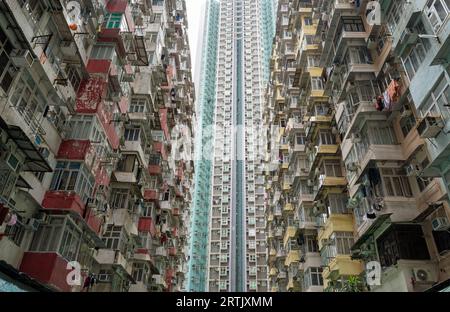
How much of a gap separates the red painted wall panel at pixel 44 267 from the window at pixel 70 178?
3.13 meters

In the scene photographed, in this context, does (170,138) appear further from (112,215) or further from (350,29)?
(350,29)

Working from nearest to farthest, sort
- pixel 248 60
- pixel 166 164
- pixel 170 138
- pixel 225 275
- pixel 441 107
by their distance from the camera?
pixel 441 107 → pixel 166 164 → pixel 170 138 → pixel 225 275 → pixel 248 60

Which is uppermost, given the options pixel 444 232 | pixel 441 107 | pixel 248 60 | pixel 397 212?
pixel 248 60

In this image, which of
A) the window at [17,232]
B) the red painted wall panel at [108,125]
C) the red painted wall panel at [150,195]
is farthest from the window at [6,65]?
the red painted wall panel at [150,195]

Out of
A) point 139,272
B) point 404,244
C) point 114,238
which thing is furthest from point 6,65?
point 139,272

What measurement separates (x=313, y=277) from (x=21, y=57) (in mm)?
22385

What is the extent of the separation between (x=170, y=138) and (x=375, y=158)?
74.8 feet

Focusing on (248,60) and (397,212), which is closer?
(397,212)

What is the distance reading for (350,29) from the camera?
21.6 m

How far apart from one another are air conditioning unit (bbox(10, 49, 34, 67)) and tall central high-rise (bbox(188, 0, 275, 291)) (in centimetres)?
5592

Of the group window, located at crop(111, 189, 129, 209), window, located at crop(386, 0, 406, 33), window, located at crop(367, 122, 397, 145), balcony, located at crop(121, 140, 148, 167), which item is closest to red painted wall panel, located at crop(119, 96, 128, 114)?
balcony, located at crop(121, 140, 148, 167)

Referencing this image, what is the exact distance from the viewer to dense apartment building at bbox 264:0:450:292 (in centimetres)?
1348

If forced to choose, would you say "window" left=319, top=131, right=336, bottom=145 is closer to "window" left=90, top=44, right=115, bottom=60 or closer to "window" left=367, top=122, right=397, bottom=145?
"window" left=367, top=122, right=397, bottom=145

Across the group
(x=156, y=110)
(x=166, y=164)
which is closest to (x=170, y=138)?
(x=166, y=164)
